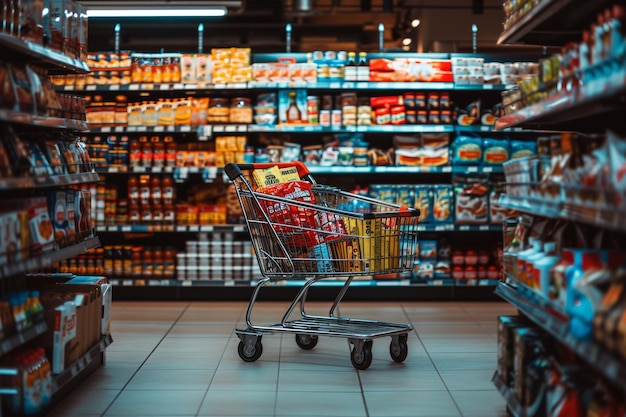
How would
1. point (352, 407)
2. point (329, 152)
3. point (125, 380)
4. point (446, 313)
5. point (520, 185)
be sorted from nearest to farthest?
point (520, 185)
point (352, 407)
point (125, 380)
point (446, 313)
point (329, 152)

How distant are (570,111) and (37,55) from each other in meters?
2.21

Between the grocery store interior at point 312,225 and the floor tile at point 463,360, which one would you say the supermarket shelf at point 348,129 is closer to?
the grocery store interior at point 312,225

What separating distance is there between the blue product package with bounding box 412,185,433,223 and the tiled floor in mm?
990

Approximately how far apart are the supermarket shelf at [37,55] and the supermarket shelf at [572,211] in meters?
2.06

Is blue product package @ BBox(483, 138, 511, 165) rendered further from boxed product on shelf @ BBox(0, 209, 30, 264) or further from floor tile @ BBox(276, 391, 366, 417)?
boxed product on shelf @ BBox(0, 209, 30, 264)

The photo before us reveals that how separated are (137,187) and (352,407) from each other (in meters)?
3.68

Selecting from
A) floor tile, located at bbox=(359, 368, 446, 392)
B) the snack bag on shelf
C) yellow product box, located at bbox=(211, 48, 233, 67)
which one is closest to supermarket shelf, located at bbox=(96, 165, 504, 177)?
yellow product box, located at bbox=(211, 48, 233, 67)

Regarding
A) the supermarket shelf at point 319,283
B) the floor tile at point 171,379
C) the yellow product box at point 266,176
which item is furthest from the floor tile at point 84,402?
the supermarket shelf at point 319,283

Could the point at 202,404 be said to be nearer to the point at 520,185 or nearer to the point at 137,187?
the point at 520,185

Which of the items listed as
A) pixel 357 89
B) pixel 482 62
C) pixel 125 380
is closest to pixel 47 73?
pixel 125 380

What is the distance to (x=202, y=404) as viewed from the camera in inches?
145

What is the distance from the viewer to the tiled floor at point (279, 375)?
3.64 metres

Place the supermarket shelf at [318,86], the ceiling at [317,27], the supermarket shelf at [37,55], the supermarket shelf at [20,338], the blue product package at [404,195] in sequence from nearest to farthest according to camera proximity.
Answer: the supermarket shelf at [20,338], the supermarket shelf at [37,55], the supermarket shelf at [318,86], the blue product package at [404,195], the ceiling at [317,27]

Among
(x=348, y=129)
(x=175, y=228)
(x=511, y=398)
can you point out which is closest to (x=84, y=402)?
(x=511, y=398)
